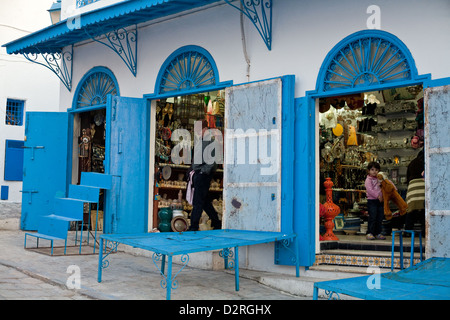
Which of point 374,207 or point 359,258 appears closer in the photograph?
point 359,258

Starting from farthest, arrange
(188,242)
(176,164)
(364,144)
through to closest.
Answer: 1. (364,144)
2. (176,164)
3. (188,242)

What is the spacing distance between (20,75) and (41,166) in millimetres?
6158

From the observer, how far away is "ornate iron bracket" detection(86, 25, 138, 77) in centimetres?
995

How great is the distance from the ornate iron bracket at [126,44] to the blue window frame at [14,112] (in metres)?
6.97

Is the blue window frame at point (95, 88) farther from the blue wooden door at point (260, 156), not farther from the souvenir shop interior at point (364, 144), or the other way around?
the souvenir shop interior at point (364, 144)

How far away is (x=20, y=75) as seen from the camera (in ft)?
52.7

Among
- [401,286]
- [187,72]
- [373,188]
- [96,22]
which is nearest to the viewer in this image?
[401,286]

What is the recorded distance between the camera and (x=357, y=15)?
7102mm

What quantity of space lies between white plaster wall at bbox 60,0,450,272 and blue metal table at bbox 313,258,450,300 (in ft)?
8.91

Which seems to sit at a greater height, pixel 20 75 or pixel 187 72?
pixel 20 75

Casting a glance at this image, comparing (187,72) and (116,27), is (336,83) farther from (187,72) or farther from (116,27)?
(116,27)

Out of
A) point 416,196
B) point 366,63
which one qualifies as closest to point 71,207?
point 366,63

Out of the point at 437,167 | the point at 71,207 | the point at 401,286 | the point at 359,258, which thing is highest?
the point at 437,167
